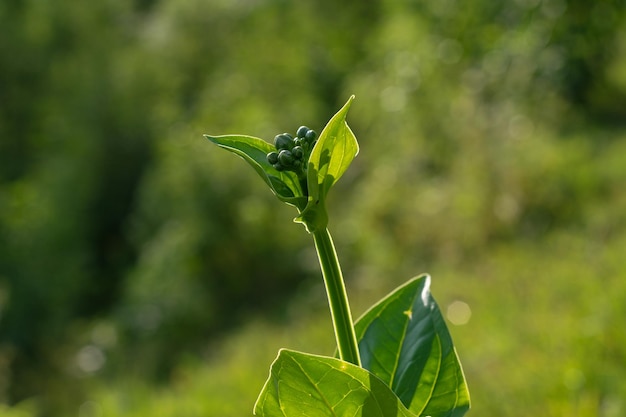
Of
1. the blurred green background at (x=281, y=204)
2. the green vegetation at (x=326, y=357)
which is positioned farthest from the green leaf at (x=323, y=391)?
the blurred green background at (x=281, y=204)

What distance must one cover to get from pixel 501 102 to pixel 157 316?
10.0 feet

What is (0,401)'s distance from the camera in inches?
152

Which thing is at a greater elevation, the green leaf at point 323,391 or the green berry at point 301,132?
the green berry at point 301,132

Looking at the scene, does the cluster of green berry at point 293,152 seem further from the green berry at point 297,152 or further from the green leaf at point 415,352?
the green leaf at point 415,352

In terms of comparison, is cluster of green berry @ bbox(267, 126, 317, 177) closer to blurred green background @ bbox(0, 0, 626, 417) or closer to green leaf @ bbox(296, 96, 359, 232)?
green leaf @ bbox(296, 96, 359, 232)

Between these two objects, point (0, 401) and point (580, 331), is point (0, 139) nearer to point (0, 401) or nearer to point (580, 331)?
point (0, 401)

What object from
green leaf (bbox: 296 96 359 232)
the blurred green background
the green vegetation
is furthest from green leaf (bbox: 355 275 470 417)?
the blurred green background

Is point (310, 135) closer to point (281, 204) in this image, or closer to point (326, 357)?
point (326, 357)

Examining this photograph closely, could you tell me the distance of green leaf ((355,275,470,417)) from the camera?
1.21 feet

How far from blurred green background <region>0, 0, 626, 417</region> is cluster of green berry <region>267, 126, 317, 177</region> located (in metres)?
1.69

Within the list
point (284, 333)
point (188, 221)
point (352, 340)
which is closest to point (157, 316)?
point (188, 221)

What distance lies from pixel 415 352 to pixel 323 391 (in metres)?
0.08

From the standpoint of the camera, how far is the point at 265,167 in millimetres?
350

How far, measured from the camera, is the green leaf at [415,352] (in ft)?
1.21
